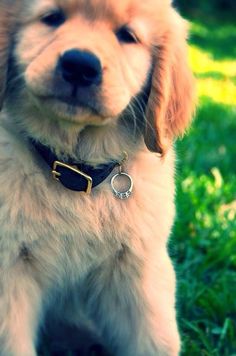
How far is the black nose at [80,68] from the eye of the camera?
7.38 ft

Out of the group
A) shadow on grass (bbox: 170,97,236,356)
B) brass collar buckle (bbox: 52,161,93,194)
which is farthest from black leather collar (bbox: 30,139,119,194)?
shadow on grass (bbox: 170,97,236,356)

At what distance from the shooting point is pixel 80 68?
226 centimetres

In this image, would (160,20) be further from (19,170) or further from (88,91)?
(19,170)

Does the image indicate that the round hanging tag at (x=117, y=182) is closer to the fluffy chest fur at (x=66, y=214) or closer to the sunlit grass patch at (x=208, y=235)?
the fluffy chest fur at (x=66, y=214)

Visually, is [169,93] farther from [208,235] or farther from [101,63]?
[208,235]

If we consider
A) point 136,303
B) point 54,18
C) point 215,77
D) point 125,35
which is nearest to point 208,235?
A: point 136,303

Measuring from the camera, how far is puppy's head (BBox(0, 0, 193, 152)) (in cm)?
230

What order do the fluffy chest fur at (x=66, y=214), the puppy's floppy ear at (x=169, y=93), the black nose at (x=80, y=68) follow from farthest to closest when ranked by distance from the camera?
the puppy's floppy ear at (x=169, y=93), the fluffy chest fur at (x=66, y=214), the black nose at (x=80, y=68)

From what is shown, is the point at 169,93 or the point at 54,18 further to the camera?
the point at 169,93

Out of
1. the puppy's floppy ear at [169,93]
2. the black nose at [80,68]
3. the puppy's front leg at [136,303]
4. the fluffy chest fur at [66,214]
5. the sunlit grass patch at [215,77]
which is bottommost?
the sunlit grass patch at [215,77]

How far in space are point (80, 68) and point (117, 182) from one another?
52 centimetres

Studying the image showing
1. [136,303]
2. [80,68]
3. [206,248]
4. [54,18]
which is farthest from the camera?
[206,248]

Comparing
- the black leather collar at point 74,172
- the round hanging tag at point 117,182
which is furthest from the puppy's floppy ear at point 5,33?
the round hanging tag at point 117,182

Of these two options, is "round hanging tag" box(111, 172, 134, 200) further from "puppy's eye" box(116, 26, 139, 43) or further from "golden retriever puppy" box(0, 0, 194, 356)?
"puppy's eye" box(116, 26, 139, 43)
